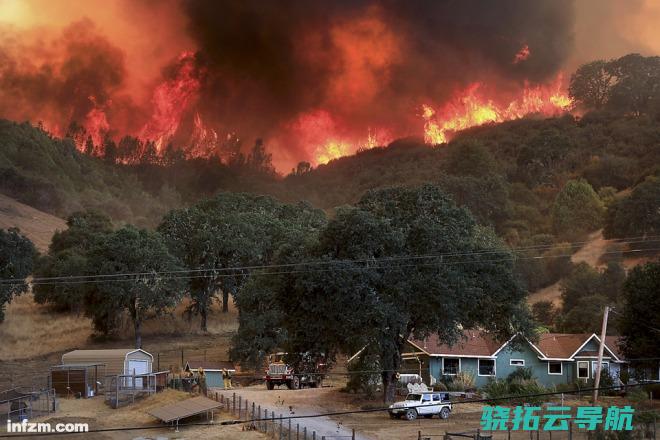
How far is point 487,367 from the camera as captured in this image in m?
73.9

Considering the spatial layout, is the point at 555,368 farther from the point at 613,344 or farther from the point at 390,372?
the point at 390,372

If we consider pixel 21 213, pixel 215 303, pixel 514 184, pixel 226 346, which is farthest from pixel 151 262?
pixel 514 184

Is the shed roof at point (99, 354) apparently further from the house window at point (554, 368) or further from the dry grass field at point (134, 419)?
the house window at point (554, 368)

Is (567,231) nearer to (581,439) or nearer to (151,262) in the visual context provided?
(151,262)

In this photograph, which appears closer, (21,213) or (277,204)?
(277,204)

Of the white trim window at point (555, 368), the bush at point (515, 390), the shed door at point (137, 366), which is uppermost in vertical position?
the shed door at point (137, 366)

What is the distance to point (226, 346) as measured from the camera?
317 ft

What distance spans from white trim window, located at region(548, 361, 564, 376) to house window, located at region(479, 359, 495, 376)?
5717mm

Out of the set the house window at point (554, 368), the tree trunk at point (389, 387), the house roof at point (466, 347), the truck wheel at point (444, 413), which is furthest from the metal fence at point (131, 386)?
the house window at point (554, 368)

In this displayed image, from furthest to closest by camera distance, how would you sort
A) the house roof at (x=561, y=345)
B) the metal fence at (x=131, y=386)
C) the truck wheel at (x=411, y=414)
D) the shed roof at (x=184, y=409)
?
the house roof at (x=561, y=345)
the metal fence at (x=131, y=386)
the truck wheel at (x=411, y=414)
the shed roof at (x=184, y=409)

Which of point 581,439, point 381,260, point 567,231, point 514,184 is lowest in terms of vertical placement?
point 581,439

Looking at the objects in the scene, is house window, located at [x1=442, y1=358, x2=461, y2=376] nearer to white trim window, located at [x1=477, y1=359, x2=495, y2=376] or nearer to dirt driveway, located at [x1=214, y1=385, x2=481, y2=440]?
white trim window, located at [x1=477, y1=359, x2=495, y2=376]

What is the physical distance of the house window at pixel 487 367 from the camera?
73.8 meters

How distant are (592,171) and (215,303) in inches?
3907
